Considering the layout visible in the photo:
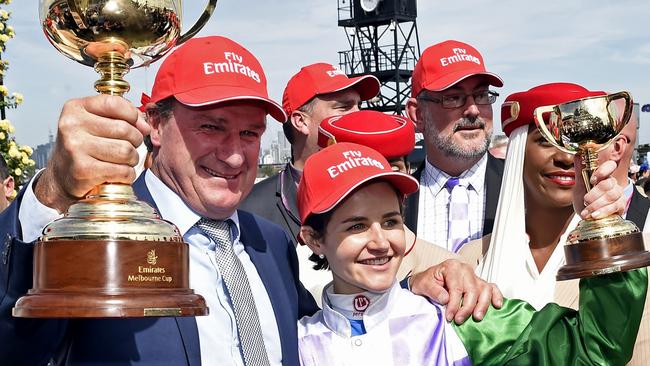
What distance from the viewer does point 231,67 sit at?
2969 mm

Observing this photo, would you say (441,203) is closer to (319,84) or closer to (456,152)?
(456,152)

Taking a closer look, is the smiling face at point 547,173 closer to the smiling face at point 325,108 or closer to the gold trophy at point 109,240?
the smiling face at point 325,108

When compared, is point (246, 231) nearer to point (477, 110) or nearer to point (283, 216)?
point (283, 216)

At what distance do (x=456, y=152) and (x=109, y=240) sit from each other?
3468 millimetres

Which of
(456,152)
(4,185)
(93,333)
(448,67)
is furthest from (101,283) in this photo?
(4,185)

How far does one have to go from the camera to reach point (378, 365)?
319cm

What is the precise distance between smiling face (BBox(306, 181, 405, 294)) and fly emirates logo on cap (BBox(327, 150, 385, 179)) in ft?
0.27

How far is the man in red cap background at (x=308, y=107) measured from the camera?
18.2 feet

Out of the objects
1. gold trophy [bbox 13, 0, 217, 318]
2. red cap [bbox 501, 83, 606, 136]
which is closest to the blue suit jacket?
gold trophy [bbox 13, 0, 217, 318]

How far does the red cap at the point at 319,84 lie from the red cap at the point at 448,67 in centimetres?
42

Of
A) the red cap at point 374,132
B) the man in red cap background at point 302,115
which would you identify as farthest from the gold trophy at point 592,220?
the man in red cap background at point 302,115

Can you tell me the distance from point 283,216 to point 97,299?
338 centimetres

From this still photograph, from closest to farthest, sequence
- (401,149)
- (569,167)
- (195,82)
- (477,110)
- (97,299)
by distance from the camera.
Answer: (97,299) < (195,82) < (569,167) < (401,149) < (477,110)

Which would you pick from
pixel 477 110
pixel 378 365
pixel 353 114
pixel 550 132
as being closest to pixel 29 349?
pixel 378 365
